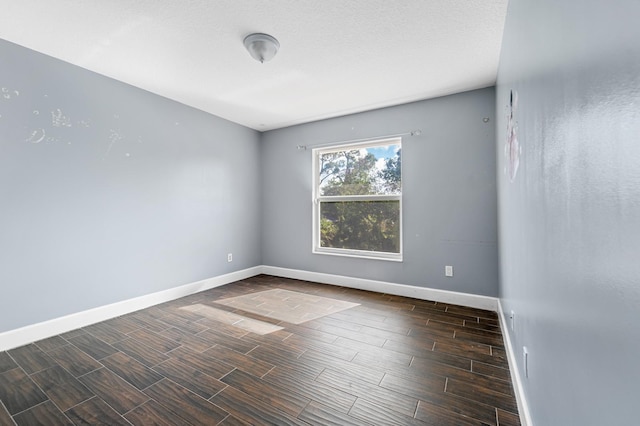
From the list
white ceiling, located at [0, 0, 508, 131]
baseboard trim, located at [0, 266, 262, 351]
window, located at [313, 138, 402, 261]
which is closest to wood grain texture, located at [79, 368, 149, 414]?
baseboard trim, located at [0, 266, 262, 351]

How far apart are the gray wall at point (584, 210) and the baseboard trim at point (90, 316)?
354 centimetres

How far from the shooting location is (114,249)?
290 centimetres

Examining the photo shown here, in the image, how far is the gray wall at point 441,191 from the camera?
3.08 meters

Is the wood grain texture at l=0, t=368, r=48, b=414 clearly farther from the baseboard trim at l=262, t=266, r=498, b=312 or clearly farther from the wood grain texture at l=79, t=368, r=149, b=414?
the baseboard trim at l=262, t=266, r=498, b=312

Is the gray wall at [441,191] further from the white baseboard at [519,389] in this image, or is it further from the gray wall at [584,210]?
the gray wall at [584,210]

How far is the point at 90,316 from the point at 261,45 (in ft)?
9.97

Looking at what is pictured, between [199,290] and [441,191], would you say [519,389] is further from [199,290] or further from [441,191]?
[199,290]

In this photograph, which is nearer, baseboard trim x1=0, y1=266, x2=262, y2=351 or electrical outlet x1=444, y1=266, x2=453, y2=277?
baseboard trim x1=0, y1=266, x2=262, y2=351

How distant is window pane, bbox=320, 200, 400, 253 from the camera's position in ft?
12.3

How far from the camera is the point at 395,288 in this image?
3596 mm

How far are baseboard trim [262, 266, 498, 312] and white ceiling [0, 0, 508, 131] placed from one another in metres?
2.41

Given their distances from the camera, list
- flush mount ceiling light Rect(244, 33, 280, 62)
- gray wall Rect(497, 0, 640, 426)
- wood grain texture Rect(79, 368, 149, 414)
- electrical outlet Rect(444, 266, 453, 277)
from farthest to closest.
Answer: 1. electrical outlet Rect(444, 266, 453, 277)
2. flush mount ceiling light Rect(244, 33, 280, 62)
3. wood grain texture Rect(79, 368, 149, 414)
4. gray wall Rect(497, 0, 640, 426)

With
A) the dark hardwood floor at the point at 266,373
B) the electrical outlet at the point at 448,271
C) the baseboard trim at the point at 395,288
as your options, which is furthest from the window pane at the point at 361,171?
the dark hardwood floor at the point at 266,373

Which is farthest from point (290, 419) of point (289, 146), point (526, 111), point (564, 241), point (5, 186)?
point (289, 146)
